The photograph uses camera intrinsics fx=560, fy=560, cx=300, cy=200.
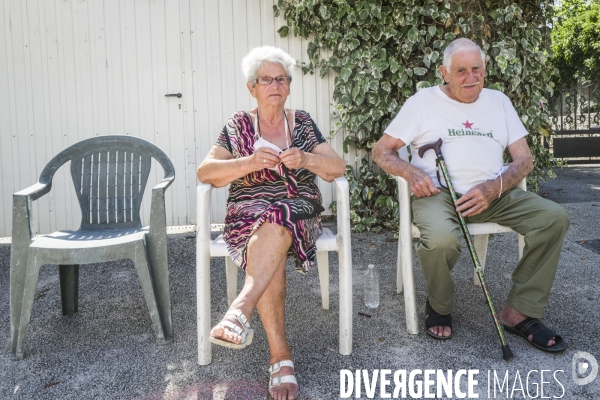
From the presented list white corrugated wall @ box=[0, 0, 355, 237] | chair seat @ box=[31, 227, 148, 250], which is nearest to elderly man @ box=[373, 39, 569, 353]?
chair seat @ box=[31, 227, 148, 250]

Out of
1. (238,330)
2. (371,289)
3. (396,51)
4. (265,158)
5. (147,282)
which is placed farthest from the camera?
(396,51)

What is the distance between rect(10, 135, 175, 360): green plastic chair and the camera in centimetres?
237

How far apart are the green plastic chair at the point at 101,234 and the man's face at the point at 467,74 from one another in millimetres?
1488

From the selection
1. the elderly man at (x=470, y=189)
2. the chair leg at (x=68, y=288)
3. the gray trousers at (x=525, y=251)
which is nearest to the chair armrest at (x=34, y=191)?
the chair leg at (x=68, y=288)

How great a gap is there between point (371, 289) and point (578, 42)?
41.3 feet

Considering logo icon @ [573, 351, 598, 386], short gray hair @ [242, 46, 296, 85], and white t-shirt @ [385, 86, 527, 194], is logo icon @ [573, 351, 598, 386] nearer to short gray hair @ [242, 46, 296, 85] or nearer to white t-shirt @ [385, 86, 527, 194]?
white t-shirt @ [385, 86, 527, 194]

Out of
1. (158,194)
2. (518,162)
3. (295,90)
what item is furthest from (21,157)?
(518,162)

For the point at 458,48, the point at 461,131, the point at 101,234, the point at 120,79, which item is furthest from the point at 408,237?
the point at 120,79

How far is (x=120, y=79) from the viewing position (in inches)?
182

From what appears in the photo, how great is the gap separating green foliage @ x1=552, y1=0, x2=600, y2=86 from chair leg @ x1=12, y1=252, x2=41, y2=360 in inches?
500

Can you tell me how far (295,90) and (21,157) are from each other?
2.34 m

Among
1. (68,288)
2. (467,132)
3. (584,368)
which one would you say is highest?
(467,132)

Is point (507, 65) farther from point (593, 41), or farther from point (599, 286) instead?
point (593, 41)

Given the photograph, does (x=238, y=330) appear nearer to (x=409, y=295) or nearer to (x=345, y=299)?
(x=345, y=299)
